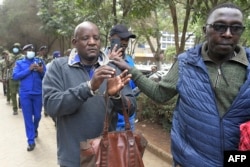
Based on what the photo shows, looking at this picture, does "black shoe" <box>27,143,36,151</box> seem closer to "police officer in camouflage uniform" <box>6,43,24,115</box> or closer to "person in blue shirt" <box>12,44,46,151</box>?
"person in blue shirt" <box>12,44,46,151</box>

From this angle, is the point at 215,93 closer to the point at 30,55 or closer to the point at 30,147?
the point at 30,147

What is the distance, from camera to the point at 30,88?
234 inches

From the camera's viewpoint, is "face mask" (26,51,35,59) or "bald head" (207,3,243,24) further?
"face mask" (26,51,35,59)

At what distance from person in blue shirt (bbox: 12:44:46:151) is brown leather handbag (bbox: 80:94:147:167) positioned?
404cm

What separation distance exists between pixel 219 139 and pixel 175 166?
42 cm

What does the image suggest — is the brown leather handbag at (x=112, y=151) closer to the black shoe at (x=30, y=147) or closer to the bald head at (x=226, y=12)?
the bald head at (x=226, y=12)

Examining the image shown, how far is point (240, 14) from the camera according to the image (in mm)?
1928

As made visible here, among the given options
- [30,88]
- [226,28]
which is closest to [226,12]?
[226,28]

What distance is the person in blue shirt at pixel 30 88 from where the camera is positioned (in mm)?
5824

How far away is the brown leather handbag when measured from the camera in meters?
1.95

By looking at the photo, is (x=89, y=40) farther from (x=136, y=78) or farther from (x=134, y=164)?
(x=134, y=164)

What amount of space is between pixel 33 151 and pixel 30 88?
1.11m

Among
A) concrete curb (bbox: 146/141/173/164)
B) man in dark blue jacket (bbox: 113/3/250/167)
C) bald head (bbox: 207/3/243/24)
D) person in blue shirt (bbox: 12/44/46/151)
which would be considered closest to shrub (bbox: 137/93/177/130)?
concrete curb (bbox: 146/141/173/164)

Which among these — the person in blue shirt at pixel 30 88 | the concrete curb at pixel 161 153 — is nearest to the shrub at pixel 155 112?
the concrete curb at pixel 161 153
